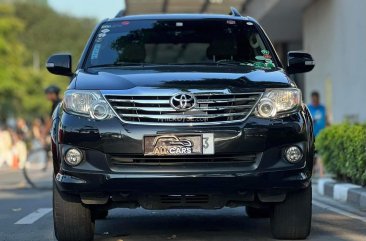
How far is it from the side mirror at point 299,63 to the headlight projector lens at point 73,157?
224cm

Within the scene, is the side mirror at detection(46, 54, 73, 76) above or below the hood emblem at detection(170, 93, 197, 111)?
above

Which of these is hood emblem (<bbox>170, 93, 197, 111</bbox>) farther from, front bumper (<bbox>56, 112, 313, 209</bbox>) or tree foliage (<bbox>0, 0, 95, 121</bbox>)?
tree foliage (<bbox>0, 0, 95, 121</bbox>)

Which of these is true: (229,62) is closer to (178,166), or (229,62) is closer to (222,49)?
(222,49)

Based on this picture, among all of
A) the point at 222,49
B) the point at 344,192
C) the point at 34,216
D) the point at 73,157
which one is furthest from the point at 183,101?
the point at 344,192

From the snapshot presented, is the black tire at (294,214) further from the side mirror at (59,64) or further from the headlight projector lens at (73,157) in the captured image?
the side mirror at (59,64)

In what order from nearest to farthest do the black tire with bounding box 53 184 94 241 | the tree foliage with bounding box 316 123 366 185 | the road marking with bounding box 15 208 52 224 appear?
the black tire with bounding box 53 184 94 241
the road marking with bounding box 15 208 52 224
the tree foliage with bounding box 316 123 366 185

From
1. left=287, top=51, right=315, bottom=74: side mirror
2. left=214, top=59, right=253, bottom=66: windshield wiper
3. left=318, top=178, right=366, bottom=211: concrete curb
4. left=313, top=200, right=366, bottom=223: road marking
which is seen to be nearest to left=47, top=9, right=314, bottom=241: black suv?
left=214, top=59, right=253, bottom=66: windshield wiper

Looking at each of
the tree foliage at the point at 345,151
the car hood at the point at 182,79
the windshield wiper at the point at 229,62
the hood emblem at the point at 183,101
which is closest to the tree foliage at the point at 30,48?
the tree foliage at the point at 345,151

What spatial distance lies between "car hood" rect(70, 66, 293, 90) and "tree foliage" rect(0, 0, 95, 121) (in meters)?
50.2

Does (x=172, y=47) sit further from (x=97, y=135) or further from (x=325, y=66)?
(x=325, y=66)

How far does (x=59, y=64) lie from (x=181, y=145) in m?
1.82

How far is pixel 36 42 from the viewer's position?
95000 mm

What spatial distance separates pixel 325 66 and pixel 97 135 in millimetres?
16229

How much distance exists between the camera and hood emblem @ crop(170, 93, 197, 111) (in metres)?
5.97
